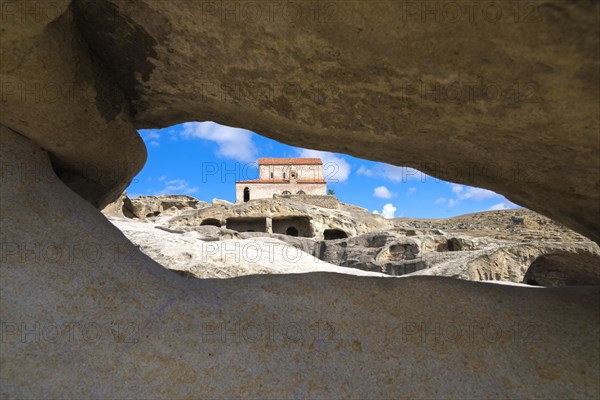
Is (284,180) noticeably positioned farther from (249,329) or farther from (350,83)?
(249,329)

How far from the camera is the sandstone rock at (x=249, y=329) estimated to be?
6.00 ft

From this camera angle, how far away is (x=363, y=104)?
8.09 feet

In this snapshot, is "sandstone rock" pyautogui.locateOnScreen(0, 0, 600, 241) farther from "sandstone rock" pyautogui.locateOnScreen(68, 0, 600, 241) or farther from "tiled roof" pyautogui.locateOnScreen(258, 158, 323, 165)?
"tiled roof" pyautogui.locateOnScreen(258, 158, 323, 165)

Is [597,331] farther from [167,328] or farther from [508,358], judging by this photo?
[167,328]

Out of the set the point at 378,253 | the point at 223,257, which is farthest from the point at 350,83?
the point at 378,253

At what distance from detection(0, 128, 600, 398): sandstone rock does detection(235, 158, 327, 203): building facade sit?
3030 cm

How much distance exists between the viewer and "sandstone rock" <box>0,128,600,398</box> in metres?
1.83

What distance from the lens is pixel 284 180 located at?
36.7 metres

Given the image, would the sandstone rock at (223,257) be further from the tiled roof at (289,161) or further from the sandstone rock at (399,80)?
the tiled roof at (289,161)

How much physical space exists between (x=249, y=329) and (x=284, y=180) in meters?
34.6

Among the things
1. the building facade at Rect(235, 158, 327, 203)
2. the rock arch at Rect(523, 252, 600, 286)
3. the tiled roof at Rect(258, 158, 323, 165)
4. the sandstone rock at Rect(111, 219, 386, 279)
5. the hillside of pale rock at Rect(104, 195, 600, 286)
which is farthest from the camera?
the tiled roof at Rect(258, 158, 323, 165)

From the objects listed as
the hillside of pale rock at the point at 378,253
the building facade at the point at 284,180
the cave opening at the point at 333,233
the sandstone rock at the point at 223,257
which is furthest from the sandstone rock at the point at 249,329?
the building facade at the point at 284,180

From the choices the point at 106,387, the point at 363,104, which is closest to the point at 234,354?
the point at 106,387

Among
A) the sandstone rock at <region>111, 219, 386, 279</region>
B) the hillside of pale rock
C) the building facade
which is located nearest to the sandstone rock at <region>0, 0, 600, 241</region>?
the sandstone rock at <region>111, 219, 386, 279</region>
